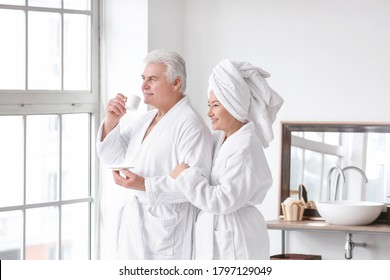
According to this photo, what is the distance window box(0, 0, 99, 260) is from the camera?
4.55m

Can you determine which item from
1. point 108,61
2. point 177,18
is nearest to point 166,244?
point 108,61

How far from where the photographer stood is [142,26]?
493 cm

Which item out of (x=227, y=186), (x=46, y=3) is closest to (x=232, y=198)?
(x=227, y=186)

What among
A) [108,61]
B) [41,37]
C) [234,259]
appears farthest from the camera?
[108,61]

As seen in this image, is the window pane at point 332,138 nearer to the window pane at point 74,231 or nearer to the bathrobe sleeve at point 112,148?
the window pane at point 74,231

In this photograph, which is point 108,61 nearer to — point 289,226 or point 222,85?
point 289,226

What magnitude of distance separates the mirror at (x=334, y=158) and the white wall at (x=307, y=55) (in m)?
0.06

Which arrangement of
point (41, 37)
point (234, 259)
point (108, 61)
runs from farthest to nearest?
point (108, 61) → point (41, 37) → point (234, 259)

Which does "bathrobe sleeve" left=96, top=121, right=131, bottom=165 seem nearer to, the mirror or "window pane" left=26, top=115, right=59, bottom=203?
"window pane" left=26, top=115, right=59, bottom=203

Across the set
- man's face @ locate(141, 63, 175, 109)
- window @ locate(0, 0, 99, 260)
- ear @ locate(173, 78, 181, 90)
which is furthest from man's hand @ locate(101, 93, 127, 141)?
window @ locate(0, 0, 99, 260)

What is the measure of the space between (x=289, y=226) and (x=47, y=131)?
4.73 feet

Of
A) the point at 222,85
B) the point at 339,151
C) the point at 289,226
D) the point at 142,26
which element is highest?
the point at 142,26

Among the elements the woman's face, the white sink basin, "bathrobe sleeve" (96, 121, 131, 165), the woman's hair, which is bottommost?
the white sink basin

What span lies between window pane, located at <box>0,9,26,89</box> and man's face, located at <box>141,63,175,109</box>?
125cm
